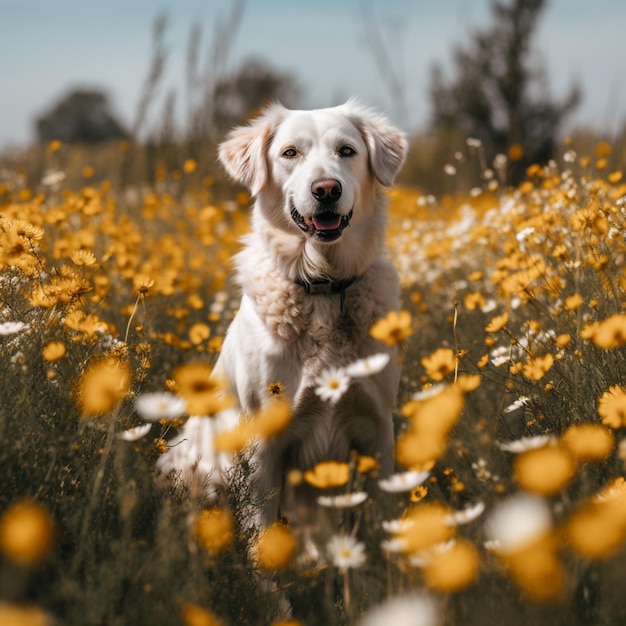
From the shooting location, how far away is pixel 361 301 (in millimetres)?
2740

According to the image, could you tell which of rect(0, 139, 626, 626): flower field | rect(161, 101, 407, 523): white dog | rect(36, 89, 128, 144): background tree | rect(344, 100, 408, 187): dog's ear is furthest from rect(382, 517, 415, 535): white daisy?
rect(36, 89, 128, 144): background tree

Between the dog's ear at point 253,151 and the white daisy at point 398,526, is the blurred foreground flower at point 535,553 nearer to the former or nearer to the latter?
the white daisy at point 398,526

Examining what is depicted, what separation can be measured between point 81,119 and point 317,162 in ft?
160

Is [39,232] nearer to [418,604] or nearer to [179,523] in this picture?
[179,523]

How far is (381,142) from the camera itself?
319 centimetres

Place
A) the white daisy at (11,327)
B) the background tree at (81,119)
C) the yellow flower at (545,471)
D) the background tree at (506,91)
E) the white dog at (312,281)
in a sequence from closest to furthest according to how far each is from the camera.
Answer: the yellow flower at (545,471) < the white daisy at (11,327) < the white dog at (312,281) < the background tree at (506,91) < the background tree at (81,119)

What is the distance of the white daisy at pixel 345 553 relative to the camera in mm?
1350

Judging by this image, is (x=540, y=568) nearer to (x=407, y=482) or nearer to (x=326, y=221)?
(x=407, y=482)

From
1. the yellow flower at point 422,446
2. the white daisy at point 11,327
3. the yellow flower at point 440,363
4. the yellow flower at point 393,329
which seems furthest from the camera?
the white daisy at point 11,327

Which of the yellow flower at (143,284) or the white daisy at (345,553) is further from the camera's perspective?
the yellow flower at (143,284)

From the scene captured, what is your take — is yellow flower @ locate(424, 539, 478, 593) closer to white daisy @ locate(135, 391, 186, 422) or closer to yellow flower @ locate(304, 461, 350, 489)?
yellow flower @ locate(304, 461, 350, 489)

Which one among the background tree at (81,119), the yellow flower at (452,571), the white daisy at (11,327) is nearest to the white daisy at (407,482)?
the yellow flower at (452,571)

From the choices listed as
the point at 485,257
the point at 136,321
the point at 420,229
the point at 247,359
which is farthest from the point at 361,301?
the point at 420,229

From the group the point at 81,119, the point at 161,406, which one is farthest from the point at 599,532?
the point at 81,119
